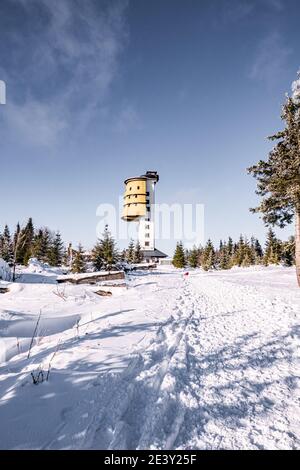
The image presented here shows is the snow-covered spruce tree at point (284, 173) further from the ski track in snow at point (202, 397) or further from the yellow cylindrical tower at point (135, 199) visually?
the yellow cylindrical tower at point (135, 199)

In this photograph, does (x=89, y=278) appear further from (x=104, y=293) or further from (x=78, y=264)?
(x=78, y=264)

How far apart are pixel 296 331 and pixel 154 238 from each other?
58.9 metres

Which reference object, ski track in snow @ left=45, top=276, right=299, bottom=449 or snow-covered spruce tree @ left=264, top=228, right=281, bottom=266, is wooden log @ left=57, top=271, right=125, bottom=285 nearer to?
ski track in snow @ left=45, top=276, right=299, bottom=449

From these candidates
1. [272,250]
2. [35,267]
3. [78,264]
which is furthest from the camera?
[272,250]

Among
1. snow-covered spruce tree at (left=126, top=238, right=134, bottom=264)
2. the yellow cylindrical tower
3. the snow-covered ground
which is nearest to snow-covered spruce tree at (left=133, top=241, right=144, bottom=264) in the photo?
snow-covered spruce tree at (left=126, top=238, right=134, bottom=264)

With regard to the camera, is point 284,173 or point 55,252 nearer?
point 284,173

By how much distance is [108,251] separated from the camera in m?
34.4

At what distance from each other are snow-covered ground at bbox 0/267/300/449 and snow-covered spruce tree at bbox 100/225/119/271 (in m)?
27.2

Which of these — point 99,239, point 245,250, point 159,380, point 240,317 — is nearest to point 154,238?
point 245,250

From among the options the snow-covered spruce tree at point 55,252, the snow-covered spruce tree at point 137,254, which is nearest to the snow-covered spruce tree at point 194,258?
the snow-covered spruce tree at point 137,254

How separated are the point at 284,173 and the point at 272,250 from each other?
140 ft

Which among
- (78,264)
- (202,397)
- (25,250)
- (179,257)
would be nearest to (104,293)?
(202,397)

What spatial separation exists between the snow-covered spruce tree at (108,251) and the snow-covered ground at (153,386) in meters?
27.2
